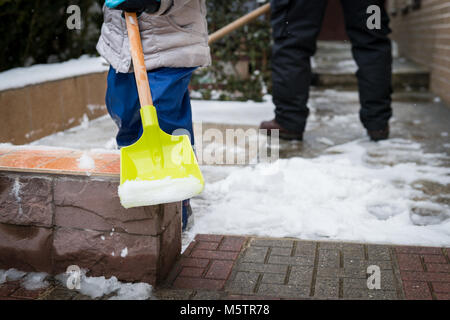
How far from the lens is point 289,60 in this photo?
3.93m

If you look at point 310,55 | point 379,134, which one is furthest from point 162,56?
point 379,134

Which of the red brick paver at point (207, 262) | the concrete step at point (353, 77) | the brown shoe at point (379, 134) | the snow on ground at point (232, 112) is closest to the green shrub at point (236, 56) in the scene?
the snow on ground at point (232, 112)

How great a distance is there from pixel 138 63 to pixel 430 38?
17.7ft

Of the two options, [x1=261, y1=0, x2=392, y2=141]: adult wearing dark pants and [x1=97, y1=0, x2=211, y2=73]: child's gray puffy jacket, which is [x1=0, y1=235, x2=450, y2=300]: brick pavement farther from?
[x1=261, y1=0, x2=392, y2=141]: adult wearing dark pants

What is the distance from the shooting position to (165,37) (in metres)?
2.20

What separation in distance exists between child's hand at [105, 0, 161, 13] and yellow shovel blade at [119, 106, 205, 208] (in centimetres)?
38

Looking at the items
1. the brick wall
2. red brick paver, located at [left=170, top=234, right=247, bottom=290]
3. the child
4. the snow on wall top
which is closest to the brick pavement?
red brick paver, located at [left=170, top=234, right=247, bottom=290]

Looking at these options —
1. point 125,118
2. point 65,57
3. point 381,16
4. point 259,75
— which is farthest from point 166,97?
point 259,75

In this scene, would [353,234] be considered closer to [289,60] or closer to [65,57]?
[289,60]

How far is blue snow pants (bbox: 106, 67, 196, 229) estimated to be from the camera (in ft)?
7.25

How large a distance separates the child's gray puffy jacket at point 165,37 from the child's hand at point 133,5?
10 cm

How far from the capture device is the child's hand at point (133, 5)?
6.22 ft

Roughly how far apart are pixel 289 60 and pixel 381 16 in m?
0.72
